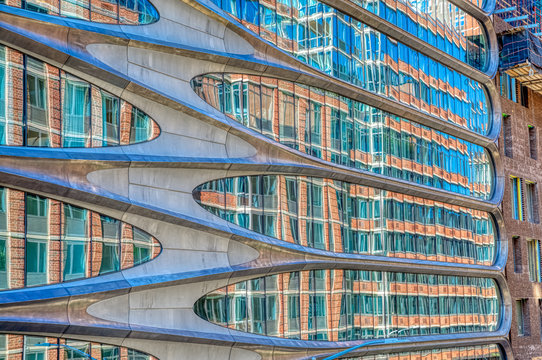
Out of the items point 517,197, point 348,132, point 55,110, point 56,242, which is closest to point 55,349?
point 56,242

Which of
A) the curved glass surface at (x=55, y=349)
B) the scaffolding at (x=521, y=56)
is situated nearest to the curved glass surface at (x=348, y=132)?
the scaffolding at (x=521, y=56)

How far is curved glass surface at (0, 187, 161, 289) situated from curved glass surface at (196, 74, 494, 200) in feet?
22.4

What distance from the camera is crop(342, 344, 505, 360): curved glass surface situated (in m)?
38.2

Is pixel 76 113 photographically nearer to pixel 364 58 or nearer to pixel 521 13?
pixel 364 58

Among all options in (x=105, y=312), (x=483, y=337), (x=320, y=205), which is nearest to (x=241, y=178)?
(x=320, y=205)

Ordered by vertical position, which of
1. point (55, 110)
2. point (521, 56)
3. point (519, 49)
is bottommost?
point (55, 110)

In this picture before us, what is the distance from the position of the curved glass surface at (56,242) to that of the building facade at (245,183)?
52 mm

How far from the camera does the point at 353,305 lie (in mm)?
35938

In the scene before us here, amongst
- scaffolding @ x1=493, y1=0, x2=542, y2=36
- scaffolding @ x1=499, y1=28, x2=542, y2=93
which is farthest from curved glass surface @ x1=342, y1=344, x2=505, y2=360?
scaffolding @ x1=493, y1=0, x2=542, y2=36

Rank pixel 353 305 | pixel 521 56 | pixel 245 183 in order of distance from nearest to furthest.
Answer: pixel 245 183 → pixel 353 305 → pixel 521 56

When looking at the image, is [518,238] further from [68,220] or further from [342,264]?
[68,220]

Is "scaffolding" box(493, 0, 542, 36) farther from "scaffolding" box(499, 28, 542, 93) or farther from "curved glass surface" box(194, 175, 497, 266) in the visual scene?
"curved glass surface" box(194, 175, 497, 266)

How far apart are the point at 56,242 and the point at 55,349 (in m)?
3.01

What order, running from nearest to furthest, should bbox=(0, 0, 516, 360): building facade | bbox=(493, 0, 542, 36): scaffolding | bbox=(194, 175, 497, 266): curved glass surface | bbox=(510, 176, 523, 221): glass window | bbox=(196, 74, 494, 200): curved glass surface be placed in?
bbox=(0, 0, 516, 360): building facade < bbox=(194, 175, 497, 266): curved glass surface < bbox=(196, 74, 494, 200): curved glass surface < bbox=(510, 176, 523, 221): glass window < bbox=(493, 0, 542, 36): scaffolding
